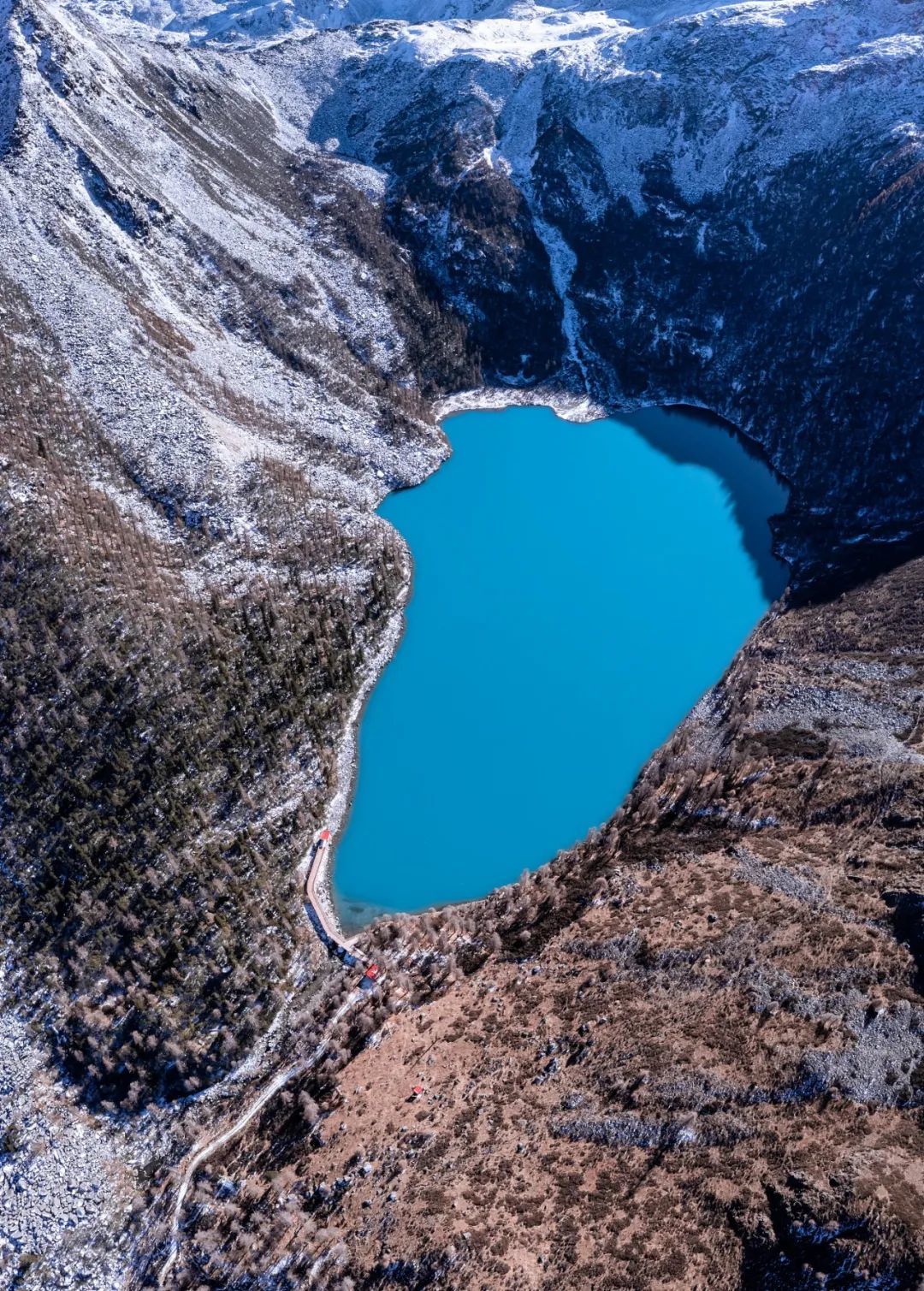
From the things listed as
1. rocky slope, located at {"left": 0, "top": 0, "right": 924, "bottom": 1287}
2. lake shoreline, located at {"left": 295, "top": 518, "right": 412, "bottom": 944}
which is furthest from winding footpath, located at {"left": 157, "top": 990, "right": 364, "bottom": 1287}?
lake shoreline, located at {"left": 295, "top": 518, "right": 412, "bottom": 944}

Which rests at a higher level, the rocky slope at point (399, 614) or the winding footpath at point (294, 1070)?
the rocky slope at point (399, 614)

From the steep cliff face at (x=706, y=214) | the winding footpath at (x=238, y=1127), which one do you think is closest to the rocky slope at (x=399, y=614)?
the steep cliff face at (x=706, y=214)

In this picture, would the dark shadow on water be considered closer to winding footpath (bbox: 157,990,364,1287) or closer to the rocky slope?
the rocky slope

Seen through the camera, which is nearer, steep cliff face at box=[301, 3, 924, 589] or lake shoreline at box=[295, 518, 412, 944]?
lake shoreline at box=[295, 518, 412, 944]

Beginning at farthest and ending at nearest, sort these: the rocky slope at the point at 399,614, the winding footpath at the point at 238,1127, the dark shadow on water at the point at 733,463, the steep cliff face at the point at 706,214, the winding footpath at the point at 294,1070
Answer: the steep cliff face at the point at 706,214 < the dark shadow on water at the point at 733,463 < the winding footpath at the point at 294,1070 < the winding footpath at the point at 238,1127 < the rocky slope at the point at 399,614

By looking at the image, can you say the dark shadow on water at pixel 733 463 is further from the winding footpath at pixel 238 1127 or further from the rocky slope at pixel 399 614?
the winding footpath at pixel 238 1127

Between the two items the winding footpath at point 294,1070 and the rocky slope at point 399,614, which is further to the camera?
the winding footpath at point 294,1070
